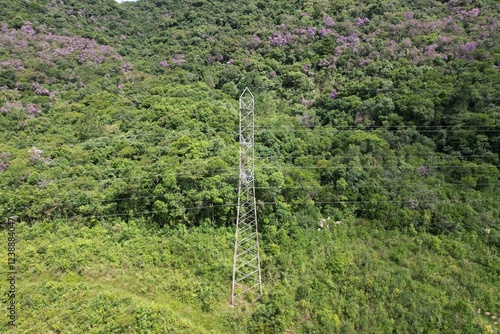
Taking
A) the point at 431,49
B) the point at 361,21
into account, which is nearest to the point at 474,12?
the point at 431,49

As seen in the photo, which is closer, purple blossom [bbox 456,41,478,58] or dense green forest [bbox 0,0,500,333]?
dense green forest [bbox 0,0,500,333]

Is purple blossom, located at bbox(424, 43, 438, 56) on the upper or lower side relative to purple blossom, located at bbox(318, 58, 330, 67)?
upper

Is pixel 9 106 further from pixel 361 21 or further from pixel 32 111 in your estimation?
pixel 361 21

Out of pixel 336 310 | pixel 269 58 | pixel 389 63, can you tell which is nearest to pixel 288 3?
pixel 269 58

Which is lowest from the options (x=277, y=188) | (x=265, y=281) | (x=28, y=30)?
(x=265, y=281)

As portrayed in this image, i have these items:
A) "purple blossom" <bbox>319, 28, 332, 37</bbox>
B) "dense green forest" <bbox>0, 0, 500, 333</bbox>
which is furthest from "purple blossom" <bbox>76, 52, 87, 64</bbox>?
"purple blossom" <bbox>319, 28, 332, 37</bbox>

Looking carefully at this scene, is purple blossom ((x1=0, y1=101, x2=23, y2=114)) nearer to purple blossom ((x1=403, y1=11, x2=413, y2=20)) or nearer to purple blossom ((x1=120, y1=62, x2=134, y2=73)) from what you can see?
purple blossom ((x1=120, y1=62, x2=134, y2=73))

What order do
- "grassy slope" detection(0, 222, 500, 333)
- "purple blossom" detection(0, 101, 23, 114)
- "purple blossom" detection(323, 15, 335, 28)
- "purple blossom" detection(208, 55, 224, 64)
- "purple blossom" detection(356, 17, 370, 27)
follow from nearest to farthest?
"grassy slope" detection(0, 222, 500, 333) < "purple blossom" detection(0, 101, 23, 114) < "purple blossom" detection(208, 55, 224, 64) < "purple blossom" detection(356, 17, 370, 27) < "purple blossom" detection(323, 15, 335, 28)

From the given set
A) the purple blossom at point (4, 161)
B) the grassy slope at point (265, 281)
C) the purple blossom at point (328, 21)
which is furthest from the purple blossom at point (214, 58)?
the grassy slope at point (265, 281)

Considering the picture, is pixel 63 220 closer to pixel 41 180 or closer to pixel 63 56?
pixel 41 180
